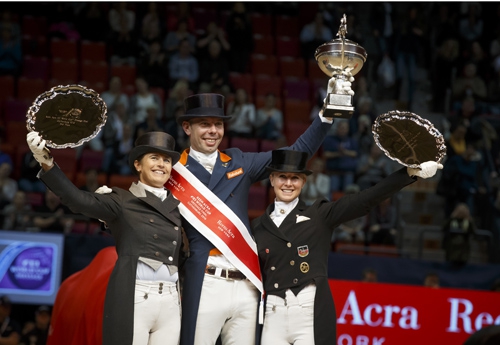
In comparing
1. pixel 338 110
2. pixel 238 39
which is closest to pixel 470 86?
pixel 238 39

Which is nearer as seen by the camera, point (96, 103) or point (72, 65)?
point (96, 103)

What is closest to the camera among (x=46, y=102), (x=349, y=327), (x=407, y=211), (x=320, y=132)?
(x=46, y=102)

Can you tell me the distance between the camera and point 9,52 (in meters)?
13.4

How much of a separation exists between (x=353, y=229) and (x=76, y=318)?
15.3 feet

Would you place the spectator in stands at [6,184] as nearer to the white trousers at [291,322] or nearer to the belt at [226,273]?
the belt at [226,273]

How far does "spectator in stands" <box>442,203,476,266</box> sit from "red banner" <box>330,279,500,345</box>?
4.31 ft

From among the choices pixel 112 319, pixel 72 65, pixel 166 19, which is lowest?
pixel 112 319

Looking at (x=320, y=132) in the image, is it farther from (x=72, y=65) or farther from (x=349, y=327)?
(x=72, y=65)

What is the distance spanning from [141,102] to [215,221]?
23.3 ft

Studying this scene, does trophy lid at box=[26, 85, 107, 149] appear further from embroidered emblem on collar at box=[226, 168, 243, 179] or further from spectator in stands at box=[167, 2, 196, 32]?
spectator in stands at box=[167, 2, 196, 32]

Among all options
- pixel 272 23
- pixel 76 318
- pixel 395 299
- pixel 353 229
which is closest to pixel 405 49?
pixel 272 23

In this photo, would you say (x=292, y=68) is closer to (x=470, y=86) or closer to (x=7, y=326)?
(x=470, y=86)

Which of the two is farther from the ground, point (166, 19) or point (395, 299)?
point (166, 19)

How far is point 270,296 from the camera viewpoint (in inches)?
216
